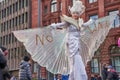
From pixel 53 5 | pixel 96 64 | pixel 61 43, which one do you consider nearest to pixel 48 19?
pixel 53 5

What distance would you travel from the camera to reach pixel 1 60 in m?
5.24

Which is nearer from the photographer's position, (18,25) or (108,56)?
(108,56)

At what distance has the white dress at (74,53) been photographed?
9.02 metres

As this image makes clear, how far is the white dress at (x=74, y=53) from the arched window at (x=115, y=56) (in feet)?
88.7

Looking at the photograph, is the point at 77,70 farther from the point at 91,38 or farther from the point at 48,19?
the point at 48,19

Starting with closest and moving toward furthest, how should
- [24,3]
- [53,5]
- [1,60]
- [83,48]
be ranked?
[1,60] → [83,48] → [53,5] → [24,3]

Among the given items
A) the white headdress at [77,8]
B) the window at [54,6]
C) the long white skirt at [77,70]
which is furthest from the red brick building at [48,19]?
the long white skirt at [77,70]

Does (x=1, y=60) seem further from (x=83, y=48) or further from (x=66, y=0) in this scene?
(x=66, y=0)

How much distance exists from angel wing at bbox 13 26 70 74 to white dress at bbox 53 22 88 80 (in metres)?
0.55

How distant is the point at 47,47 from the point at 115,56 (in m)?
27.1

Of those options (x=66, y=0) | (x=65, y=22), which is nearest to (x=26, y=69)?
(x=65, y=22)

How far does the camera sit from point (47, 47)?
10047mm

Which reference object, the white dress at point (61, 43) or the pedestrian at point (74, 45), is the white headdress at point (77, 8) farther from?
the white dress at point (61, 43)

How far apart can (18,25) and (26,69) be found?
47582 millimetres
